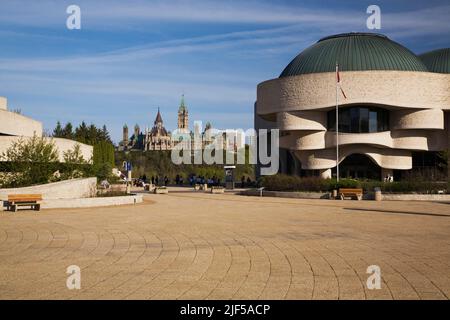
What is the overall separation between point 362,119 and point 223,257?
3874 cm

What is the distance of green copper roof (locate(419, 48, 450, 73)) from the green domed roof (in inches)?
210

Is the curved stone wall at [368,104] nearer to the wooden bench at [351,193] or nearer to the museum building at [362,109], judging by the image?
the museum building at [362,109]

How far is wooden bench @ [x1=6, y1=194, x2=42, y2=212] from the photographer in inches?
770

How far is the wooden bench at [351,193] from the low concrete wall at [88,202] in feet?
43.6

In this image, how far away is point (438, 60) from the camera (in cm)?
5312

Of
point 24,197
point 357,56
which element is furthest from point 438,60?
point 24,197

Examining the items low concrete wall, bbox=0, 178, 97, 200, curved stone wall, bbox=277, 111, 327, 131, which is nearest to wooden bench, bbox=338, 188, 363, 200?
low concrete wall, bbox=0, 178, 97, 200

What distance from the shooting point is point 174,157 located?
419ft

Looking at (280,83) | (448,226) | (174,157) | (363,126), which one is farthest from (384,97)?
(174,157)

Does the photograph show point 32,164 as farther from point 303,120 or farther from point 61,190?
point 303,120

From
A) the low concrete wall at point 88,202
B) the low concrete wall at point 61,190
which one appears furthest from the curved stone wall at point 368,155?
the low concrete wall at point 61,190

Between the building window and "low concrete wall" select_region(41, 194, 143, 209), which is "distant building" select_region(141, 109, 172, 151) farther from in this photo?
"low concrete wall" select_region(41, 194, 143, 209)

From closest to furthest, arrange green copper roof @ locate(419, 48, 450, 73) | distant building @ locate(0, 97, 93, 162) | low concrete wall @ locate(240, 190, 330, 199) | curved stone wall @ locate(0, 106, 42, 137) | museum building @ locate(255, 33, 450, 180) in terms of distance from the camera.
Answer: low concrete wall @ locate(240, 190, 330, 199), distant building @ locate(0, 97, 93, 162), curved stone wall @ locate(0, 106, 42, 137), museum building @ locate(255, 33, 450, 180), green copper roof @ locate(419, 48, 450, 73)
